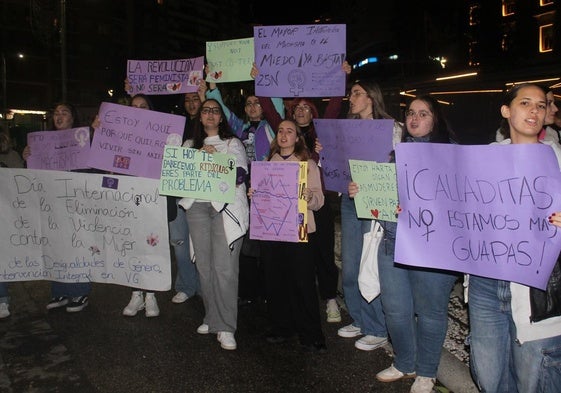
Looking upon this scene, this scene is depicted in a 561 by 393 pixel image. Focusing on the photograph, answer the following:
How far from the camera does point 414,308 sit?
3.45 m

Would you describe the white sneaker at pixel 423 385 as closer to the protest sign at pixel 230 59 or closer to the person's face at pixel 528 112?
the person's face at pixel 528 112

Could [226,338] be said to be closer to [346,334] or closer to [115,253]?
[346,334]

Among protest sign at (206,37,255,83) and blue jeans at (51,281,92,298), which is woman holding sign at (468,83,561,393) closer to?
protest sign at (206,37,255,83)

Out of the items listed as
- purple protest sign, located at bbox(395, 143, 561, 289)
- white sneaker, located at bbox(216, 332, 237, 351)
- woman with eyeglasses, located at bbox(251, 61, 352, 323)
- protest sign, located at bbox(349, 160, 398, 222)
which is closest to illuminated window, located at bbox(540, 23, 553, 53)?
woman with eyeglasses, located at bbox(251, 61, 352, 323)

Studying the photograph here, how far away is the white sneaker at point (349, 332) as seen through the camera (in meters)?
4.41

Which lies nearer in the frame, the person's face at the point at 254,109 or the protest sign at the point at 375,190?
the protest sign at the point at 375,190

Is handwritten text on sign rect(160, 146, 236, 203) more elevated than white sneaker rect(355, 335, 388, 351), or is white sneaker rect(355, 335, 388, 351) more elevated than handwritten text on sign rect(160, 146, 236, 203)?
handwritten text on sign rect(160, 146, 236, 203)

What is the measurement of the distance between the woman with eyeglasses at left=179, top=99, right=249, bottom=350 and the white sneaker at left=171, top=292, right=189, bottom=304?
3.38 feet

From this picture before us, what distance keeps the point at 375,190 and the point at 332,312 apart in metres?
1.76

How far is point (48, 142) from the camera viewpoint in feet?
16.1

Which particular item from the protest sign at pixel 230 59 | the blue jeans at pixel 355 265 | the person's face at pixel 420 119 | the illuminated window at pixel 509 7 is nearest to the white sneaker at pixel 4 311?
the protest sign at pixel 230 59

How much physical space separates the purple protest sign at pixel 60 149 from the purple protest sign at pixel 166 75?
121 centimetres

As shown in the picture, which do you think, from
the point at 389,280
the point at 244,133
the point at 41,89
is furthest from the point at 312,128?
the point at 41,89

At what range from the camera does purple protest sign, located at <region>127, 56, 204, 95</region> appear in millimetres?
5438
